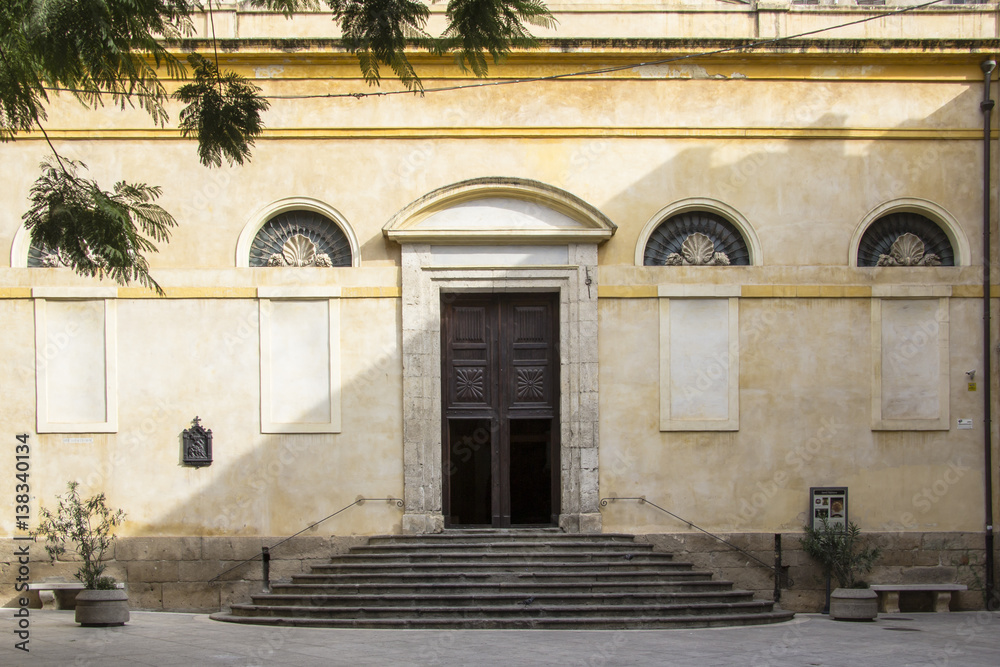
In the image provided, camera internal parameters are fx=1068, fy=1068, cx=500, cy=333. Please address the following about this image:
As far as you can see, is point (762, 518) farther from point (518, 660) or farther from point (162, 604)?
point (162, 604)

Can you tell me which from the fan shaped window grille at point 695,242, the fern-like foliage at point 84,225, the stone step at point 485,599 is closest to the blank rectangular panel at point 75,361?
the stone step at point 485,599

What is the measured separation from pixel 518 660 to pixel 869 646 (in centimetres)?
397

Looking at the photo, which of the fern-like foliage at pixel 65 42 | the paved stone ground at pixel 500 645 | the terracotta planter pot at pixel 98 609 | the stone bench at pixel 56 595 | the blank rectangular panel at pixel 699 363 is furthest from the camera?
the blank rectangular panel at pixel 699 363

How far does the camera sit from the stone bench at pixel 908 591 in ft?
47.0

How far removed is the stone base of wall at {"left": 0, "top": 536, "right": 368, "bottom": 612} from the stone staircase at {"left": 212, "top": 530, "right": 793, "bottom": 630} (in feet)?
1.62

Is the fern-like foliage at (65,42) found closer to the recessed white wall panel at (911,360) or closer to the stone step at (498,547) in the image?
the stone step at (498,547)

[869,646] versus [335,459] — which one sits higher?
[335,459]

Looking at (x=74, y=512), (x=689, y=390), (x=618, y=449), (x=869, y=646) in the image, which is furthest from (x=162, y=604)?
(x=869, y=646)

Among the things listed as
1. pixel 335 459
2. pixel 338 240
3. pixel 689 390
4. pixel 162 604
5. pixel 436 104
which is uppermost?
pixel 436 104

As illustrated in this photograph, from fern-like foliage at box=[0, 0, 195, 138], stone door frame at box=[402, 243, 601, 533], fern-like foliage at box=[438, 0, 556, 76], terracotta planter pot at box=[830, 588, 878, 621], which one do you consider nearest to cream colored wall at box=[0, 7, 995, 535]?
stone door frame at box=[402, 243, 601, 533]

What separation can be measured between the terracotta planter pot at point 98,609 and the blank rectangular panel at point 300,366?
9.88ft

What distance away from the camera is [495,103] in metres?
14.9

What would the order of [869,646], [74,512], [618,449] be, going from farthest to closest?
[618,449] < [74,512] < [869,646]

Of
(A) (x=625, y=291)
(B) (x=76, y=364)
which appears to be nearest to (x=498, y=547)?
(A) (x=625, y=291)
